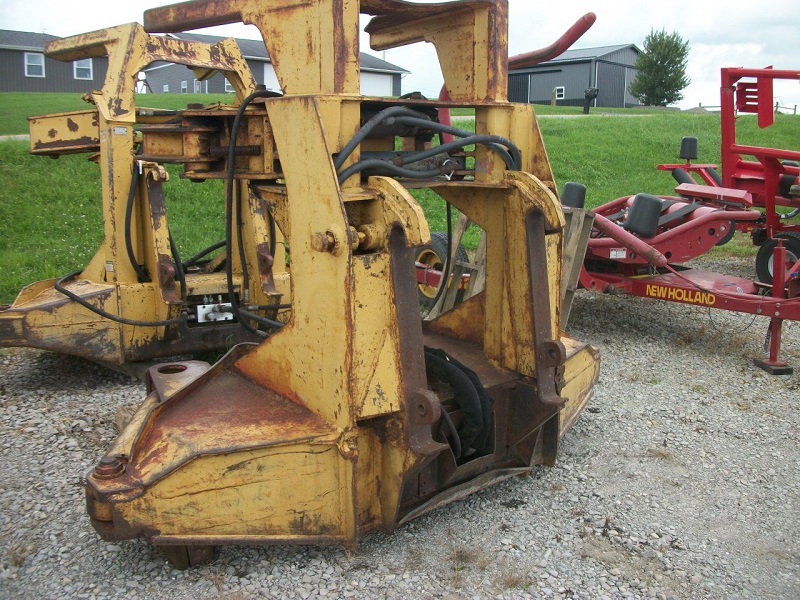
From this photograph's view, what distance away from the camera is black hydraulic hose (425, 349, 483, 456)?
3.35 meters

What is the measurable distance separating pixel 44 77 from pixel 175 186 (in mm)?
24980

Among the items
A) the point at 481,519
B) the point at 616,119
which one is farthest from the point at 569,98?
the point at 481,519

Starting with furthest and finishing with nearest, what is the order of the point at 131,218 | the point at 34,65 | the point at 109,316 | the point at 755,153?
the point at 34,65
the point at 755,153
the point at 131,218
the point at 109,316

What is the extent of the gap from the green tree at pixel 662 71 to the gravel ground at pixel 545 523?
122ft

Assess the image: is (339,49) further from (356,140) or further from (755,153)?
(755,153)

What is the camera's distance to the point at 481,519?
3.47 meters

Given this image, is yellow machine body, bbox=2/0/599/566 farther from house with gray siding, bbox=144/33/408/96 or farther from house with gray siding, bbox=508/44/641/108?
house with gray siding, bbox=508/44/641/108

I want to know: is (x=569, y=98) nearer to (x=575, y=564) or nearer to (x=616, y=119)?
(x=616, y=119)

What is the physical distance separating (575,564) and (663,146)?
1604 cm

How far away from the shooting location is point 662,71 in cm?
3931

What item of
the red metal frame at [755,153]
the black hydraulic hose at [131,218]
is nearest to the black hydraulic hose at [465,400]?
the black hydraulic hose at [131,218]

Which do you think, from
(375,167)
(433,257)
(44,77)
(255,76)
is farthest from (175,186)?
(255,76)

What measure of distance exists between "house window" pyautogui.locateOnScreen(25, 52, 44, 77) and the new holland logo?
32.0 m

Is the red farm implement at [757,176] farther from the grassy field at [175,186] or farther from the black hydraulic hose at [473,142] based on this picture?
the black hydraulic hose at [473,142]
